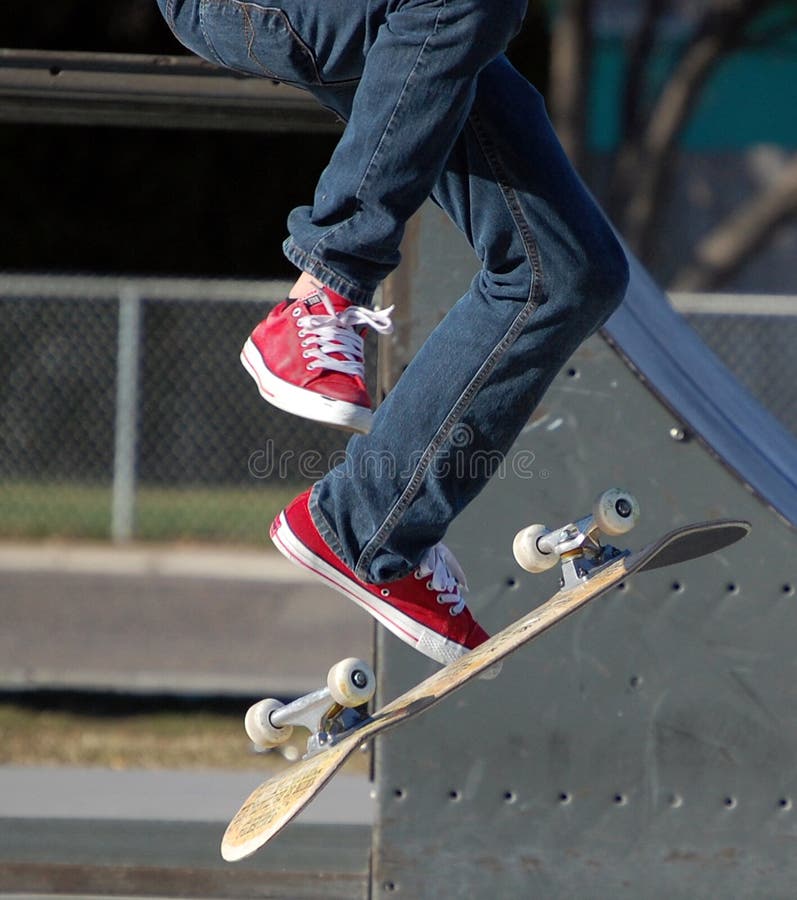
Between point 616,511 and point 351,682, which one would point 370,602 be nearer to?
point 351,682

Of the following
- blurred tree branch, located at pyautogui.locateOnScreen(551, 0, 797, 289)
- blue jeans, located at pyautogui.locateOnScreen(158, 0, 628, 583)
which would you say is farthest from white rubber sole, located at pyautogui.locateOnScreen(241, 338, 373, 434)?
blurred tree branch, located at pyautogui.locateOnScreen(551, 0, 797, 289)

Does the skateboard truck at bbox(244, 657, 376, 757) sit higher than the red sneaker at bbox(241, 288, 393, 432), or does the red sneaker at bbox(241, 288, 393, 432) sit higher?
the red sneaker at bbox(241, 288, 393, 432)

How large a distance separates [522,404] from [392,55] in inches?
26.8

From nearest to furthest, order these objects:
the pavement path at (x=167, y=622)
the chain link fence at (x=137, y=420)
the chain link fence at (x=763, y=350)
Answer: the pavement path at (x=167, y=622)
the chain link fence at (x=763, y=350)
the chain link fence at (x=137, y=420)

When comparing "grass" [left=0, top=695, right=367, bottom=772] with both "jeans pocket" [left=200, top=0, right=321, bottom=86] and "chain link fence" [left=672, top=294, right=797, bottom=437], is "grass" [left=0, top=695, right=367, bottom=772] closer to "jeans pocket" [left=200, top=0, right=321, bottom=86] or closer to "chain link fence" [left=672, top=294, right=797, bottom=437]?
"chain link fence" [left=672, top=294, right=797, bottom=437]

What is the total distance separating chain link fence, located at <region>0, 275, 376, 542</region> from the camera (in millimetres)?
9758

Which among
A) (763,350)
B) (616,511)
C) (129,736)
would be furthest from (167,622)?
(616,511)

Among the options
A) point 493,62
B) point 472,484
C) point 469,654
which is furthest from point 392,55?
point 469,654

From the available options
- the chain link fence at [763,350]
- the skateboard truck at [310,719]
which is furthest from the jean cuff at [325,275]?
the chain link fence at [763,350]

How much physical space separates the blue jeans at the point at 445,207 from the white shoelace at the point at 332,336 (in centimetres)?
4

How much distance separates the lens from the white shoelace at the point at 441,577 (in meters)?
2.73

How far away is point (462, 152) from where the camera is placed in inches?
97.0

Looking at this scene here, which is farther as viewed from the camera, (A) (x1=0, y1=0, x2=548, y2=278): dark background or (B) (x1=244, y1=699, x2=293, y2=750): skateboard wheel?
(A) (x1=0, y1=0, x2=548, y2=278): dark background

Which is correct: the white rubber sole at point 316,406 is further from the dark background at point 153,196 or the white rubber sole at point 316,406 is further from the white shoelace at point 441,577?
the dark background at point 153,196
